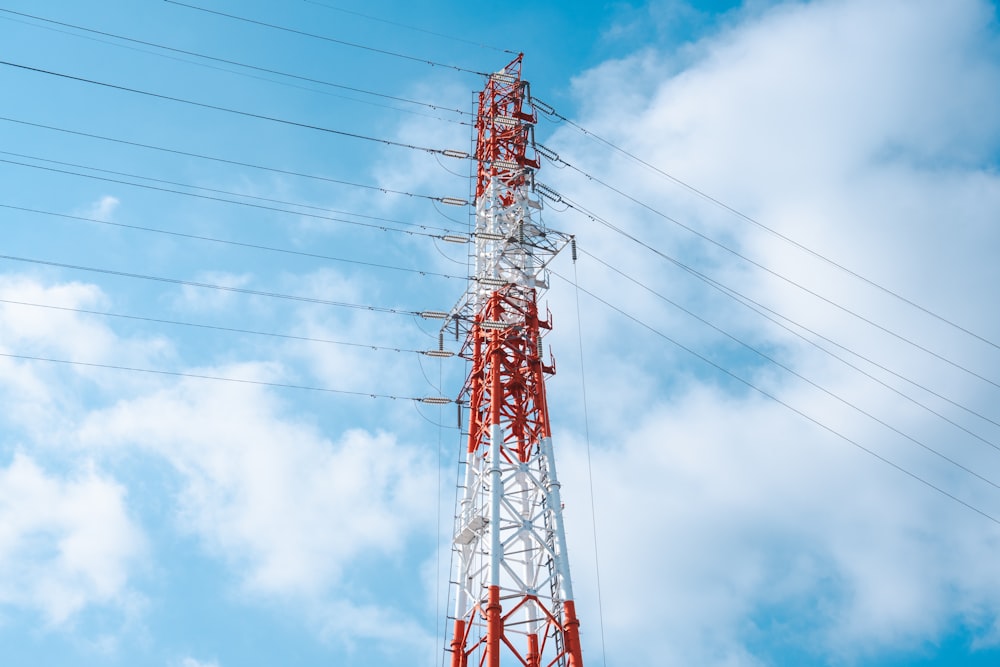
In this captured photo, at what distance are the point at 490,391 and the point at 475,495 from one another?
414 cm

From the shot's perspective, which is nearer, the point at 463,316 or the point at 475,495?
the point at 475,495

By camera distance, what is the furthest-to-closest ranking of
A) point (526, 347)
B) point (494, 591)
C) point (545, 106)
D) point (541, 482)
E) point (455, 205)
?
1. point (545, 106)
2. point (455, 205)
3. point (526, 347)
4. point (541, 482)
5. point (494, 591)

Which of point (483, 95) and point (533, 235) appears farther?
point (483, 95)

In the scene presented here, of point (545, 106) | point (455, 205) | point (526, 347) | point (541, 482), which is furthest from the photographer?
point (545, 106)

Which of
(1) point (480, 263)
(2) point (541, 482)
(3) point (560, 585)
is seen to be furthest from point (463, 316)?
(3) point (560, 585)

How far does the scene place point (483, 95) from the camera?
48688 millimetres

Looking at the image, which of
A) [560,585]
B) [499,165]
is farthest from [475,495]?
[499,165]

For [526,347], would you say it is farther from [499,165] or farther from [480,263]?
[499,165]

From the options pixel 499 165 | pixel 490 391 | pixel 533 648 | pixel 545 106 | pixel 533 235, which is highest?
pixel 545 106

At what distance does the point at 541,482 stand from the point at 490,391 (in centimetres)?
422

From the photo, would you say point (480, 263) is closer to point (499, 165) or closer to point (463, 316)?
point (463, 316)

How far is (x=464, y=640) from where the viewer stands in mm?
34625

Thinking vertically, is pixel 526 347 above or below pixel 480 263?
below

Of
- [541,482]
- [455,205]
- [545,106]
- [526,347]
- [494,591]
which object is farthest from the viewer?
[545,106]
